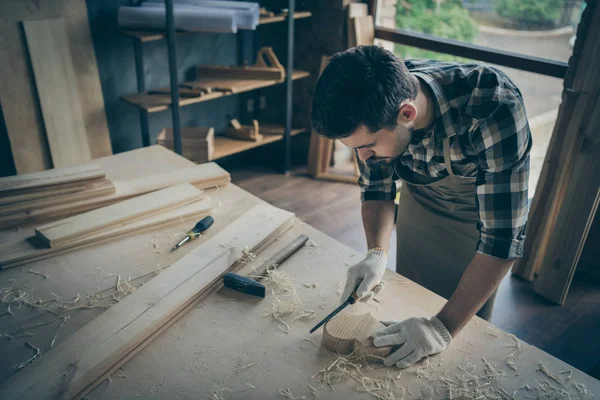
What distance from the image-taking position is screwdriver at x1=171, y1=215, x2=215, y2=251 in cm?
179

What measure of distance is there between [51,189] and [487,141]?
1545 millimetres

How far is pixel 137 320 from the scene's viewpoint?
55.2 inches

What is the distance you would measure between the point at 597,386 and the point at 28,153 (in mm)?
3309

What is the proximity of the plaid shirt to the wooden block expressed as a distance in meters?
0.39

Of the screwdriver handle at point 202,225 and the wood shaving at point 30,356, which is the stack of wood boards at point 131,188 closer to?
the screwdriver handle at point 202,225

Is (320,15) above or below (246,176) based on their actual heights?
above

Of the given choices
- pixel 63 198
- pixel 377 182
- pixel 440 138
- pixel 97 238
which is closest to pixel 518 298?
pixel 377 182

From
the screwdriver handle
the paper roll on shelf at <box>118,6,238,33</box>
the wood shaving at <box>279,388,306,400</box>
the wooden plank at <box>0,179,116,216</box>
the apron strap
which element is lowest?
the wood shaving at <box>279,388,306,400</box>

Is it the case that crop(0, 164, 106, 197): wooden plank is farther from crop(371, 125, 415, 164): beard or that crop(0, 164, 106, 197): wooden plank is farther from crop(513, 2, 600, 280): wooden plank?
crop(513, 2, 600, 280): wooden plank

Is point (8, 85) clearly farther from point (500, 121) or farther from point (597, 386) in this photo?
point (597, 386)

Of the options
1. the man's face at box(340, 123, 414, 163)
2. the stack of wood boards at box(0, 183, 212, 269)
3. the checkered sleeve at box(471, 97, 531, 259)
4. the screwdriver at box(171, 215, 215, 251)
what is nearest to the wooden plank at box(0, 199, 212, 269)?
the stack of wood boards at box(0, 183, 212, 269)

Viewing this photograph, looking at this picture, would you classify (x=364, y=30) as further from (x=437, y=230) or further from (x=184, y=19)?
(x=437, y=230)

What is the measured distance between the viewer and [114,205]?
1911 mm

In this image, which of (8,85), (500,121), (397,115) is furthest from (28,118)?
(500,121)
